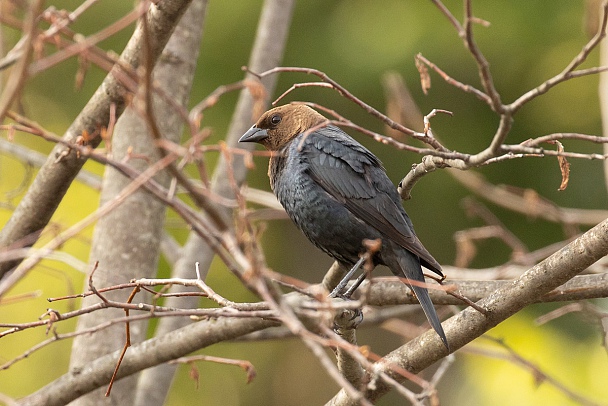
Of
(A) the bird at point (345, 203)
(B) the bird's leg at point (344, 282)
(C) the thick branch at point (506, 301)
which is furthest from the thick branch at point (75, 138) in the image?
(C) the thick branch at point (506, 301)

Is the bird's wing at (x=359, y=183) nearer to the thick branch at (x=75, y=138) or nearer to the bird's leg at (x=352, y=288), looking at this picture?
the bird's leg at (x=352, y=288)

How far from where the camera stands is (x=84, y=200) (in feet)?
22.6

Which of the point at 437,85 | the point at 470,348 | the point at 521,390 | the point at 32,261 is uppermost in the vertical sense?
the point at 437,85

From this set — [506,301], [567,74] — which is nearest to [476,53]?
[567,74]

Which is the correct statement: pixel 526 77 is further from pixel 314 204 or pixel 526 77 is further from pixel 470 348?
pixel 314 204

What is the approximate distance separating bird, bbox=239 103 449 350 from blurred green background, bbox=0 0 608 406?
9.29 feet

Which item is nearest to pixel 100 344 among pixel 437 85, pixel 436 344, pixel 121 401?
pixel 121 401

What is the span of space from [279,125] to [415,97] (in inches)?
152

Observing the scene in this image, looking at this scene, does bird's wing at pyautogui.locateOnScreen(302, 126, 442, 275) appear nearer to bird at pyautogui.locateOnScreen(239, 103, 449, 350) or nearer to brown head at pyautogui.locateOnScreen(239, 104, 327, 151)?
bird at pyautogui.locateOnScreen(239, 103, 449, 350)

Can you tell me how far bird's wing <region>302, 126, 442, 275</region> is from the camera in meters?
3.52

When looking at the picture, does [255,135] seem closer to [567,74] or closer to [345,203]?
[345,203]

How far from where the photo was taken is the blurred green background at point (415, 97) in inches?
272

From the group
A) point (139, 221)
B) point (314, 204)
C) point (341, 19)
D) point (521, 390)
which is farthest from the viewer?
point (341, 19)

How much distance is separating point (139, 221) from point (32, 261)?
1997 millimetres
